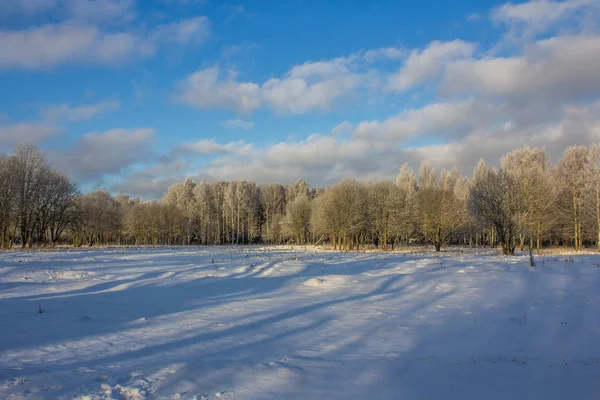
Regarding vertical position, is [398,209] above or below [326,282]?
above

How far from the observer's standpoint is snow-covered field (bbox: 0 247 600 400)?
6164mm

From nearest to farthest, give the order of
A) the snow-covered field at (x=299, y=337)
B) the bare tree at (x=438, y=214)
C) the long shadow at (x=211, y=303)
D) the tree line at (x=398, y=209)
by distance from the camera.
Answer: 1. the snow-covered field at (x=299, y=337)
2. the long shadow at (x=211, y=303)
3. the tree line at (x=398, y=209)
4. the bare tree at (x=438, y=214)

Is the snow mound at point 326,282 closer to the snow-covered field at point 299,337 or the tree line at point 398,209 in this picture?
the snow-covered field at point 299,337

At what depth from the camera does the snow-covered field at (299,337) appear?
6.16 m

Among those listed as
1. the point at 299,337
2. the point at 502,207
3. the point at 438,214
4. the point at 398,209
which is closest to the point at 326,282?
the point at 299,337

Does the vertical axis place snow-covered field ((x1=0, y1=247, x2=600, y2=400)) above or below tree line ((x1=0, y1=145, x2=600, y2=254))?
below

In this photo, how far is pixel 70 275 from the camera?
17.4 m

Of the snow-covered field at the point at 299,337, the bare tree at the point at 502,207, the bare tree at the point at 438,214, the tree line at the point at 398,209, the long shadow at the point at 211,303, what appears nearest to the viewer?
the snow-covered field at the point at 299,337

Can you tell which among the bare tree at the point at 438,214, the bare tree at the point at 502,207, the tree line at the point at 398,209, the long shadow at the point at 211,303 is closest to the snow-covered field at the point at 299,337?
the long shadow at the point at 211,303

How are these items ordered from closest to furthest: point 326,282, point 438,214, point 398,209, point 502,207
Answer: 1. point 326,282
2. point 502,207
3. point 438,214
4. point 398,209

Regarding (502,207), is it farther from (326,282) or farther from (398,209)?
(326,282)

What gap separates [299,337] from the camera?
30.1ft

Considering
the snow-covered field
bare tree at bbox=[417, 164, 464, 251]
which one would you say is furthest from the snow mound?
bare tree at bbox=[417, 164, 464, 251]

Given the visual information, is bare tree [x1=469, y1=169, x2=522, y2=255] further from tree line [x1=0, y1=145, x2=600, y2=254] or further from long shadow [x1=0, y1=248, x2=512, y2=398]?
long shadow [x1=0, y1=248, x2=512, y2=398]
